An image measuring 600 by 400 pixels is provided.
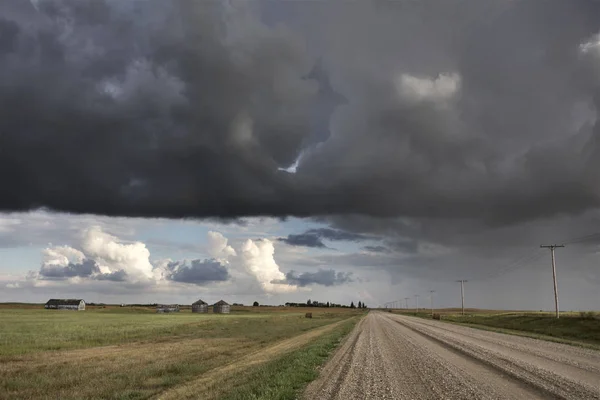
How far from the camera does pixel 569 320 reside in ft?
175

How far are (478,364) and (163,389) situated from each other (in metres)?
13.1

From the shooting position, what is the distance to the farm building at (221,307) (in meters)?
185

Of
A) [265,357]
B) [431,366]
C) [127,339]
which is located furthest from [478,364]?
[127,339]

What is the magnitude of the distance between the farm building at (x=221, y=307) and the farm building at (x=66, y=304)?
59.8 metres

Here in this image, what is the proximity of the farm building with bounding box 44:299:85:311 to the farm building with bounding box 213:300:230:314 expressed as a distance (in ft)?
196

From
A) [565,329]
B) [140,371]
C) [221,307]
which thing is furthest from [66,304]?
[140,371]

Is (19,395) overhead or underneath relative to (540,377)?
underneath

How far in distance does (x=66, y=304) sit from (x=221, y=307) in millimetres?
68012

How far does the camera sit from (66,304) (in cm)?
19575

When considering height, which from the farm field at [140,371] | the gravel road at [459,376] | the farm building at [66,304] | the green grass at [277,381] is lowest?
the farm building at [66,304]

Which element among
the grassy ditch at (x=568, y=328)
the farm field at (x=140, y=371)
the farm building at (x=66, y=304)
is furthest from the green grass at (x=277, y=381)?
the farm building at (x=66, y=304)

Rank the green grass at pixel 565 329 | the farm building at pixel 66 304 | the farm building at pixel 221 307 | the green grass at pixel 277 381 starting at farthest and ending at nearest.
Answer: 1. the farm building at pixel 66 304
2. the farm building at pixel 221 307
3. the green grass at pixel 565 329
4. the green grass at pixel 277 381

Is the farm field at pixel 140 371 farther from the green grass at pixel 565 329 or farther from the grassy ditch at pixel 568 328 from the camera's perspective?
the grassy ditch at pixel 568 328

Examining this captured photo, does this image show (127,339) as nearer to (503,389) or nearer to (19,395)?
(19,395)
